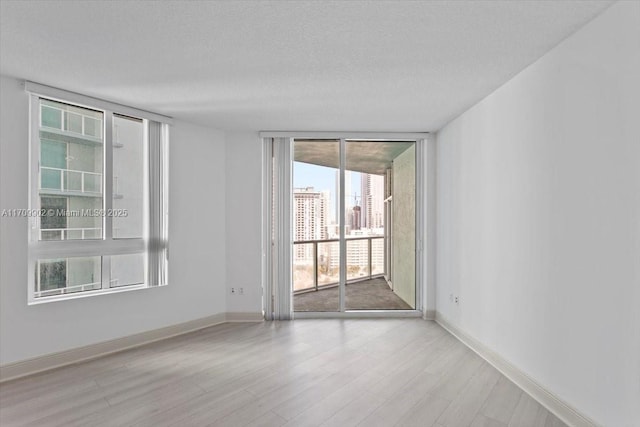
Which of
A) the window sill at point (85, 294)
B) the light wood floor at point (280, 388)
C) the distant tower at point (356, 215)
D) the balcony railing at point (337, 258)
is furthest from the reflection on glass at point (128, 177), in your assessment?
the distant tower at point (356, 215)

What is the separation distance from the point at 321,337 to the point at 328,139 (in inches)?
103

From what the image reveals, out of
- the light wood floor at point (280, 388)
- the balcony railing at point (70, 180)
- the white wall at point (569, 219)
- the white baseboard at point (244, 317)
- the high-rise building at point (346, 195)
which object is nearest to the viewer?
the white wall at point (569, 219)

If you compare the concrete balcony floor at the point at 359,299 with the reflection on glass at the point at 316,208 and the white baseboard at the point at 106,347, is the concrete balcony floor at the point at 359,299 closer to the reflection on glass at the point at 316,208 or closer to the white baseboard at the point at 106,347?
the reflection on glass at the point at 316,208

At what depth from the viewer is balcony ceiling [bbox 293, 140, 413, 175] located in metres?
4.98

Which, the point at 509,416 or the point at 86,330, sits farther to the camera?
the point at 86,330

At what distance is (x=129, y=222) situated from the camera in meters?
3.90

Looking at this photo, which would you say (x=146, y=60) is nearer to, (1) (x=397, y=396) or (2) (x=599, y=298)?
(1) (x=397, y=396)

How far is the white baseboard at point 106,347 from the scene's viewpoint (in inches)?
118

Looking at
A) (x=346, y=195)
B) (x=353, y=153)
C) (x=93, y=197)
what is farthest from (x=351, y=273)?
(x=93, y=197)

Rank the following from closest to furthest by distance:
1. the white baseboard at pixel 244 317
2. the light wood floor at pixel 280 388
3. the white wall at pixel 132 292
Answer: the light wood floor at pixel 280 388 → the white wall at pixel 132 292 → the white baseboard at pixel 244 317

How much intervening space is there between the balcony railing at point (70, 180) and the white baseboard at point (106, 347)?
1560 mm

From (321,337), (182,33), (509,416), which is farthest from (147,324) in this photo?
(509,416)

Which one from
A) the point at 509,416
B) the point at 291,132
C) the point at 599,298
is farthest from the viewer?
the point at 291,132

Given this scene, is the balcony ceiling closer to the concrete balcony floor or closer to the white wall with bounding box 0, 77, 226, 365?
the white wall with bounding box 0, 77, 226, 365
